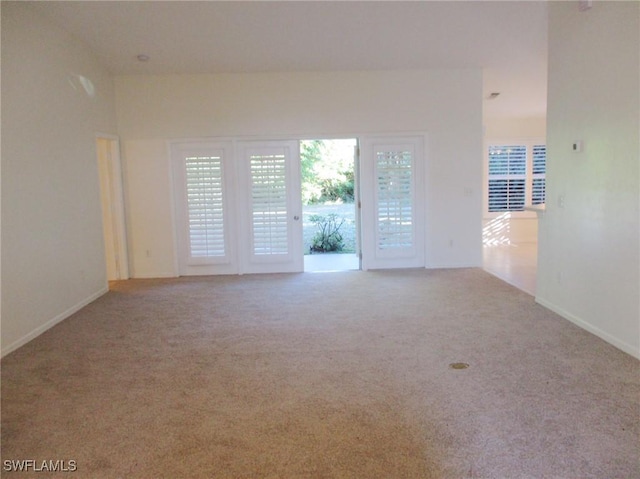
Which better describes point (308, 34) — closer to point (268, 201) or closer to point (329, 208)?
point (268, 201)

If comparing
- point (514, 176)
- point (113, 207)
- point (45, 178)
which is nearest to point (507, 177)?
point (514, 176)

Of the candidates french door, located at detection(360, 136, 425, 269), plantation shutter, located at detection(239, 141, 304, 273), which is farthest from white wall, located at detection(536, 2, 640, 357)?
plantation shutter, located at detection(239, 141, 304, 273)

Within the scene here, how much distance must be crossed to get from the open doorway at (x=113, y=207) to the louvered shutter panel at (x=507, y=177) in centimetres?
680

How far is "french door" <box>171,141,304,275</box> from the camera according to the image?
6602mm

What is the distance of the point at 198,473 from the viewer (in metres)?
2.13

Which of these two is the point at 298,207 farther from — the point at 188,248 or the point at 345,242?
the point at 345,242

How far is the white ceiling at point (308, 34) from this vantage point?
460 centimetres

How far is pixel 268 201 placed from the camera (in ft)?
21.9

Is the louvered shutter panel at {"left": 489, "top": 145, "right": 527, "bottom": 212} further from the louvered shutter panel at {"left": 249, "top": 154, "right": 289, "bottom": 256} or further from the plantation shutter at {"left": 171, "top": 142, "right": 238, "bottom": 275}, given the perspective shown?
the plantation shutter at {"left": 171, "top": 142, "right": 238, "bottom": 275}

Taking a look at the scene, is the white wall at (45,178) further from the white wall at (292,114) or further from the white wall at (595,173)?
the white wall at (595,173)

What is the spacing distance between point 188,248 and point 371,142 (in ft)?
10.0

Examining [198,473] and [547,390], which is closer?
[198,473]

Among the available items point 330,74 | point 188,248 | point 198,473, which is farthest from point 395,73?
point 198,473

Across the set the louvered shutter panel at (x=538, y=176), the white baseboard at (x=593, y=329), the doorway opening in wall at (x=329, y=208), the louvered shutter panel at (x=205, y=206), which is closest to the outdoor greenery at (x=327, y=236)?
the doorway opening in wall at (x=329, y=208)
